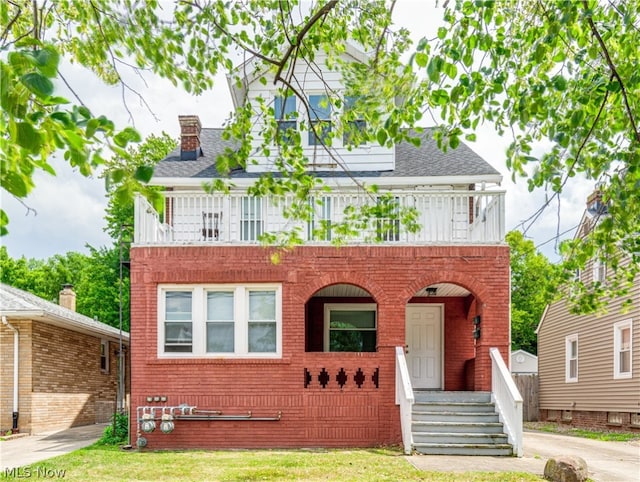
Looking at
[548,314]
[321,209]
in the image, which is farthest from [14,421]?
[548,314]

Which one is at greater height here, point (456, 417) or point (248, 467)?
point (456, 417)

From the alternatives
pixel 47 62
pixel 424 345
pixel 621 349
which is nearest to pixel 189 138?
pixel 424 345

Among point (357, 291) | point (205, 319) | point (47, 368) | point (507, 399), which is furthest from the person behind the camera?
point (47, 368)

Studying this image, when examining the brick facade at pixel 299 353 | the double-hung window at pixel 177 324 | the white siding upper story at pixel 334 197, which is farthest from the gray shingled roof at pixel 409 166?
the double-hung window at pixel 177 324

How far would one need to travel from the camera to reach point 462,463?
9.88 m

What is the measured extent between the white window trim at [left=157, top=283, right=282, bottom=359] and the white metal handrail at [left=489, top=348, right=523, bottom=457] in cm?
394

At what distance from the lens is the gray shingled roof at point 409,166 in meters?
14.5

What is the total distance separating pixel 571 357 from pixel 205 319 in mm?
14381

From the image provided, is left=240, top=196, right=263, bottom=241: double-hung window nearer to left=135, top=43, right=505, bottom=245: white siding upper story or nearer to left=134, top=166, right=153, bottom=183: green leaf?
left=135, top=43, right=505, bottom=245: white siding upper story

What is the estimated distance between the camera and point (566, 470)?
329 inches

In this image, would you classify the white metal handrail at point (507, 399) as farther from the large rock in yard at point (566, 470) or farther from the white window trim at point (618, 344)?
the white window trim at point (618, 344)

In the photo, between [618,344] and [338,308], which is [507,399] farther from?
[618,344]

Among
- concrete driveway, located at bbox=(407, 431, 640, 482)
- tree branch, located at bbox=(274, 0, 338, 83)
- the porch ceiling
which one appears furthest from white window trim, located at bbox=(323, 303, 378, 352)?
tree branch, located at bbox=(274, 0, 338, 83)

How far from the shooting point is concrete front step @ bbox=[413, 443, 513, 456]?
35.6 feet
